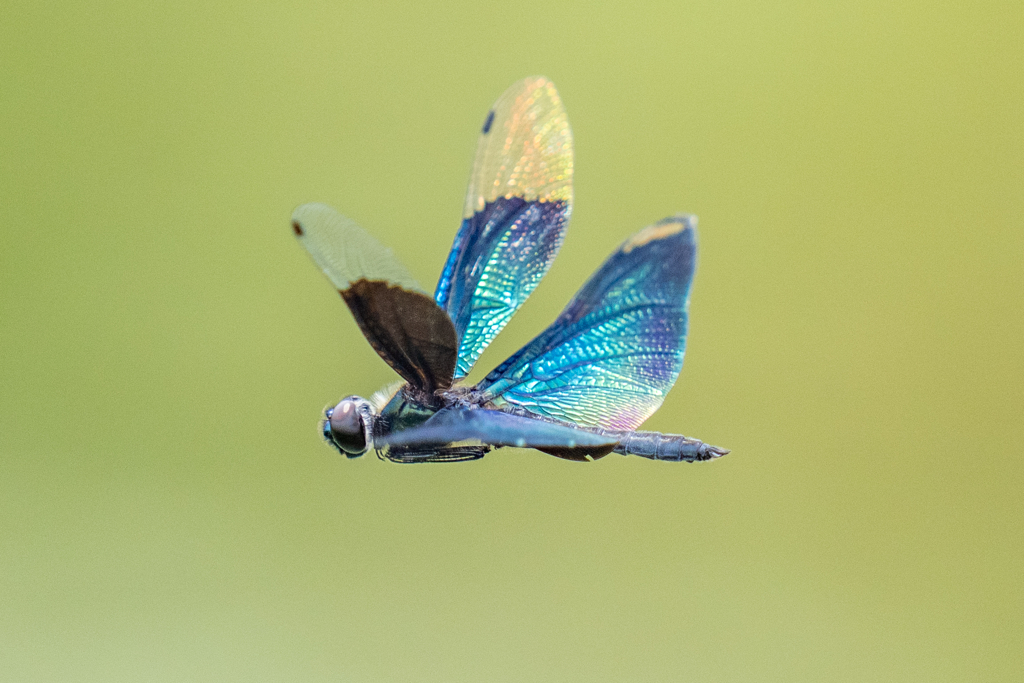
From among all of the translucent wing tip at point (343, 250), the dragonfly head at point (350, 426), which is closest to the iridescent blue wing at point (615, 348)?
the dragonfly head at point (350, 426)

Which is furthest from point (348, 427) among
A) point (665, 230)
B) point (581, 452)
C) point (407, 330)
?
point (665, 230)

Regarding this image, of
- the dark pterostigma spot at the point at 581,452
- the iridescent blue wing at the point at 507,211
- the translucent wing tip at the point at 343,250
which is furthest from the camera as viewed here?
the iridescent blue wing at the point at 507,211

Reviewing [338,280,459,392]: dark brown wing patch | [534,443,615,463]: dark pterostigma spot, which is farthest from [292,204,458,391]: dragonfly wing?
[534,443,615,463]: dark pterostigma spot

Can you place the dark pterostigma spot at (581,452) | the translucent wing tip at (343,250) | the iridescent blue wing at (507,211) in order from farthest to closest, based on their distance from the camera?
the iridescent blue wing at (507,211), the dark pterostigma spot at (581,452), the translucent wing tip at (343,250)

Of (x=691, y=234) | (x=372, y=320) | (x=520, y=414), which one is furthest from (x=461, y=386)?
(x=691, y=234)

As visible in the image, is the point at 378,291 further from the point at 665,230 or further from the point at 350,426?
the point at 665,230

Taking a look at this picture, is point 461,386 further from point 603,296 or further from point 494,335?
point 603,296

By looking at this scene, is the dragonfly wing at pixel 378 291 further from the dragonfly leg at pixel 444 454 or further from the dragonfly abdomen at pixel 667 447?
the dragonfly abdomen at pixel 667 447

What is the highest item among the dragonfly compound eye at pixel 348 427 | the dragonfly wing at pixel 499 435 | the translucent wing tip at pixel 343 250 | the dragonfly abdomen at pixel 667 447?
the translucent wing tip at pixel 343 250
